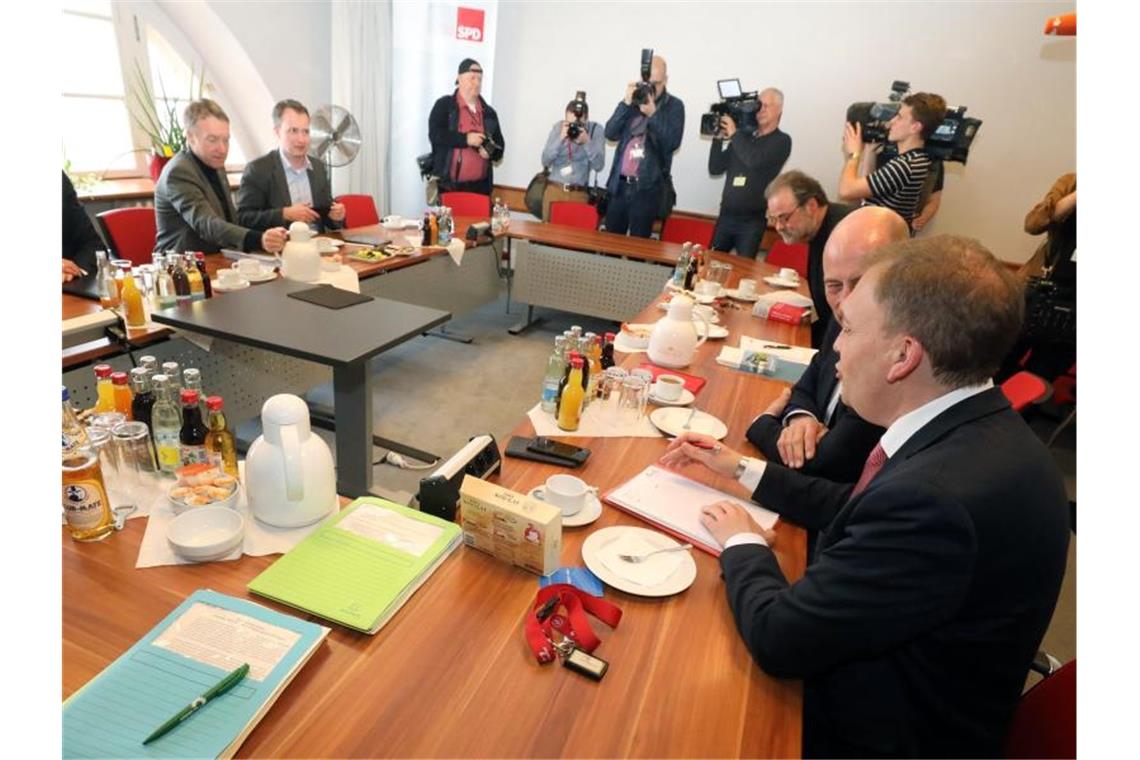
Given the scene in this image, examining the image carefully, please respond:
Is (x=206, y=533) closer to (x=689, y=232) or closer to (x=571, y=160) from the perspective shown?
(x=689, y=232)

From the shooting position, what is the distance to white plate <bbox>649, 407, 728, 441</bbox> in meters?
1.68

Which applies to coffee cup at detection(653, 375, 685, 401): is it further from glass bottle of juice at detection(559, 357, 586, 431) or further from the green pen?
the green pen

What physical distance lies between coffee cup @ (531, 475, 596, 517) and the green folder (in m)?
0.20

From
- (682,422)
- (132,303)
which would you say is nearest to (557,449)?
(682,422)

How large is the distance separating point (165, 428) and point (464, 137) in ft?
14.7

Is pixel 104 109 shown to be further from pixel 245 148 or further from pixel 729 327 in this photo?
pixel 729 327

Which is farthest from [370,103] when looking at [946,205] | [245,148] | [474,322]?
[946,205]

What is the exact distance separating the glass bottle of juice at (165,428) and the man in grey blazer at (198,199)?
1.80 m

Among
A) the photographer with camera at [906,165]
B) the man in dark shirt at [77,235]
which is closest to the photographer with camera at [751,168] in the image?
the photographer with camera at [906,165]

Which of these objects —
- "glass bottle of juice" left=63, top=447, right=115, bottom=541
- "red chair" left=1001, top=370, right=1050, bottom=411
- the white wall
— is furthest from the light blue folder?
the white wall

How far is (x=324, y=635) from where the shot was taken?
0.91 meters

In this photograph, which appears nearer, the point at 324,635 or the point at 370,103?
the point at 324,635

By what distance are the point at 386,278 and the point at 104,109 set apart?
10.1ft

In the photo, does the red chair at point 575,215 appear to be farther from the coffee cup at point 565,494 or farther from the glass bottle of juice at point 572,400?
the coffee cup at point 565,494
